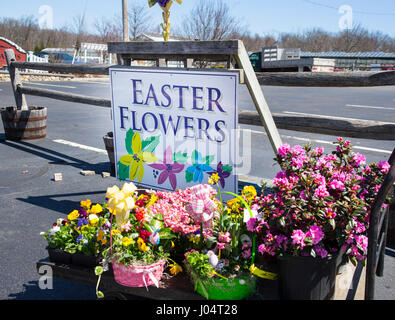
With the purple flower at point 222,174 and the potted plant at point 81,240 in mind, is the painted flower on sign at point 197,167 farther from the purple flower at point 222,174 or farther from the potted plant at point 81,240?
the potted plant at point 81,240

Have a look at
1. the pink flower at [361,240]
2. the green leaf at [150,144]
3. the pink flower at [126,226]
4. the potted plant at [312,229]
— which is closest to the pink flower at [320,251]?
the potted plant at [312,229]

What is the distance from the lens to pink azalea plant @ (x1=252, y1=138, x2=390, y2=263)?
6.31 feet

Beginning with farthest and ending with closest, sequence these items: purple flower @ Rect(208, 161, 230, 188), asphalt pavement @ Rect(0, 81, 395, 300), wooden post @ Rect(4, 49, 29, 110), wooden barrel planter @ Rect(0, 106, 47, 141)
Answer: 1. wooden post @ Rect(4, 49, 29, 110)
2. wooden barrel planter @ Rect(0, 106, 47, 141)
3. purple flower @ Rect(208, 161, 230, 188)
4. asphalt pavement @ Rect(0, 81, 395, 300)

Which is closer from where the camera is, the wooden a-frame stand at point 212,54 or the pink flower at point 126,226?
the pink flower at point 126,226

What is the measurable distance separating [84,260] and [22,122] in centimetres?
605

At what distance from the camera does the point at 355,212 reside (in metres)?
1.95

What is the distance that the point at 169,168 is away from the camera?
3.71 meters

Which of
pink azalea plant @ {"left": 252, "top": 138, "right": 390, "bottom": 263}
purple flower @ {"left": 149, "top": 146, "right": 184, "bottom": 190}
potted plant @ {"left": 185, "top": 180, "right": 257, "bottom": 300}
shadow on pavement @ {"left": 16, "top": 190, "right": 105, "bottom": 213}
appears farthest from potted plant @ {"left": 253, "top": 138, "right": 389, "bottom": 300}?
shadow on pavement @ {"left": 16, "top": 190, "right": 105, "bottom": 213}

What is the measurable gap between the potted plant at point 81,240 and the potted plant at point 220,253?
21.2 inches

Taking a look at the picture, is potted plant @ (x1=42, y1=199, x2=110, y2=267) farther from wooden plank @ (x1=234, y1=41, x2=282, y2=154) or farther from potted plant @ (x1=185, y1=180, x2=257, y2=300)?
wooden plank @ (x1=234, y1=41, x2=282, y2=154)

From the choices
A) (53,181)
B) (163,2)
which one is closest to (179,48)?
(163,2)

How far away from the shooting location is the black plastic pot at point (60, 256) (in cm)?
237

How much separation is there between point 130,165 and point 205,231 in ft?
6.03

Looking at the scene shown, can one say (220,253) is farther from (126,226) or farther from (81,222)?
(81,222)
